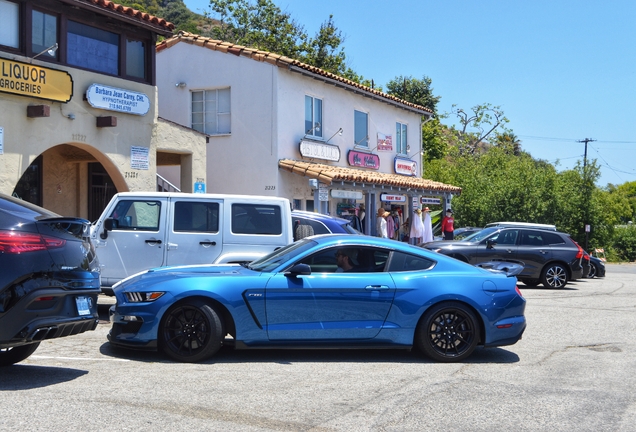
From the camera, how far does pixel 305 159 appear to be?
75.8 ft

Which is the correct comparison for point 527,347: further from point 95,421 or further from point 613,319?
point 95,421

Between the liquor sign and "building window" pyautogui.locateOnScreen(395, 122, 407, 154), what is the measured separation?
2.65ft

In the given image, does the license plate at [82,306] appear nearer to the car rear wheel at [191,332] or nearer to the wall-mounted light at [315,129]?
the car rear wheel at [191,332]

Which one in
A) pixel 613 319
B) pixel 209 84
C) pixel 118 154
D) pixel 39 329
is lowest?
pixel 613 319

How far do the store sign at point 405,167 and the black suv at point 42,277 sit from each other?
22.9 metres

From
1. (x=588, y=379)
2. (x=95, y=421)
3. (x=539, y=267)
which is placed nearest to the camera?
(x=95, y=421)

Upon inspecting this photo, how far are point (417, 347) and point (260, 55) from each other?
15.0m

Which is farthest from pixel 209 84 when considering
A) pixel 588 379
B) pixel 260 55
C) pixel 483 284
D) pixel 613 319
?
pixel 588 379

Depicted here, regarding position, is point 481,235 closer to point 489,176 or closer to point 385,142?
point 385,142

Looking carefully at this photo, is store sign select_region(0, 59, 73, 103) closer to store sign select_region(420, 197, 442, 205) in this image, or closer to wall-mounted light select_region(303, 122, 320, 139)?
wall-mounted light select_region(303, 122, 320, 139)

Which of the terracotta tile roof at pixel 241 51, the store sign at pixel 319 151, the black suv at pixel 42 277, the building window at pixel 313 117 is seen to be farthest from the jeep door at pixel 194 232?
the building window at pixel 313 117

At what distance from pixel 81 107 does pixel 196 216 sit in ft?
18.5

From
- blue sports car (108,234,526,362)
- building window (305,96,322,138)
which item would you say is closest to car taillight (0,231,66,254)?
blue sports car (108,234,526,362)

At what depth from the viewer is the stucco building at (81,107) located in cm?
1359
